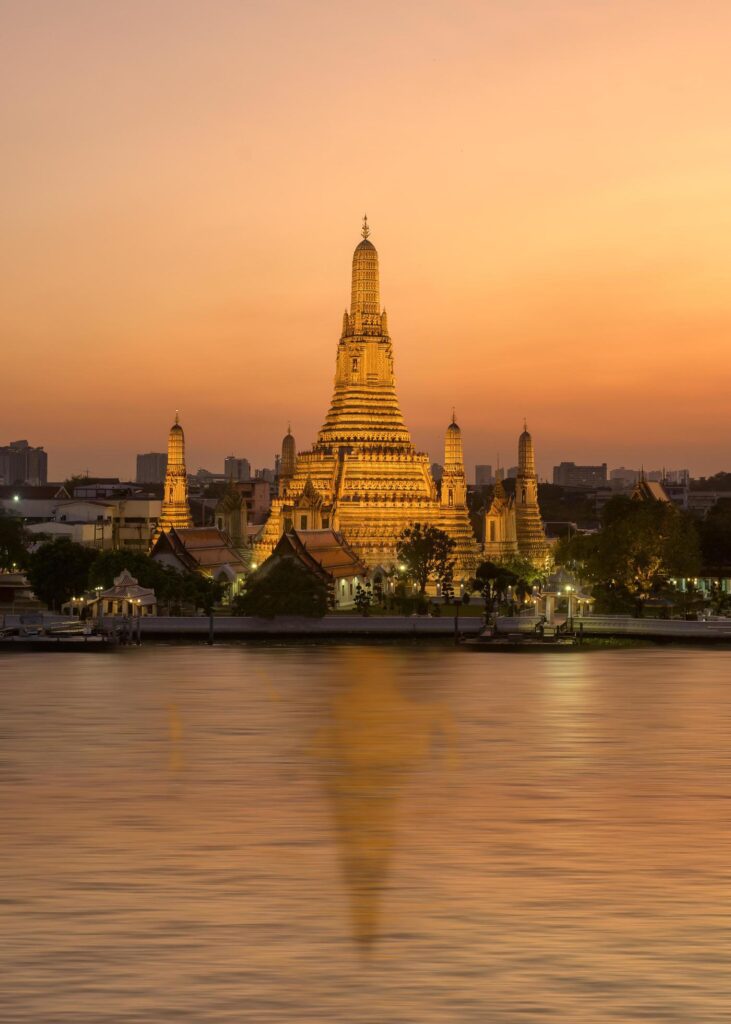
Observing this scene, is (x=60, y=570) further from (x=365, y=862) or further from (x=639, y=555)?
(x=365, y=862)

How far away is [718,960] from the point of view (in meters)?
18.5

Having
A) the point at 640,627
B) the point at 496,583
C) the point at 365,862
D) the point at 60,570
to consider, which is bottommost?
the point at 365,862

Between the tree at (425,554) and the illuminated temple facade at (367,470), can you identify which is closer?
the tree at (425,554)

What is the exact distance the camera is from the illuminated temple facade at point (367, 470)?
98812 millimetres

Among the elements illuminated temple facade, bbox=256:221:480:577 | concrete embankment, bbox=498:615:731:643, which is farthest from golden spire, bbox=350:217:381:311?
concrete embankment, bbox=498:615:731:643

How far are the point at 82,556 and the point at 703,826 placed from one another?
61972mm

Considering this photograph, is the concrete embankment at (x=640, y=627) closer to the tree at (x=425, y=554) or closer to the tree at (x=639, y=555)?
the tree at (x=639, y=555)

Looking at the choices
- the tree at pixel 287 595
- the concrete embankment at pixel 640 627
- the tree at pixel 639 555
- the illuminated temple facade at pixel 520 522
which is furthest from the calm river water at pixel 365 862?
the illuminated temple facade at pixel 520 522

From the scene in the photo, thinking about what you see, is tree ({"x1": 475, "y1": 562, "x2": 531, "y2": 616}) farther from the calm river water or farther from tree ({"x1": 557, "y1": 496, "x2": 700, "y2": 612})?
the calm river water

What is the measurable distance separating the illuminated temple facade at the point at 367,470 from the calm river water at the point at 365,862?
49.5m

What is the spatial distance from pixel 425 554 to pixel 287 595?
16.0 metres

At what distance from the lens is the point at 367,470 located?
330 ft

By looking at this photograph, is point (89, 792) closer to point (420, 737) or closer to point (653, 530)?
point (420, 737)

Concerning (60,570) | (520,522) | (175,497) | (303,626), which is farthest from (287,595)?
(520,522)
